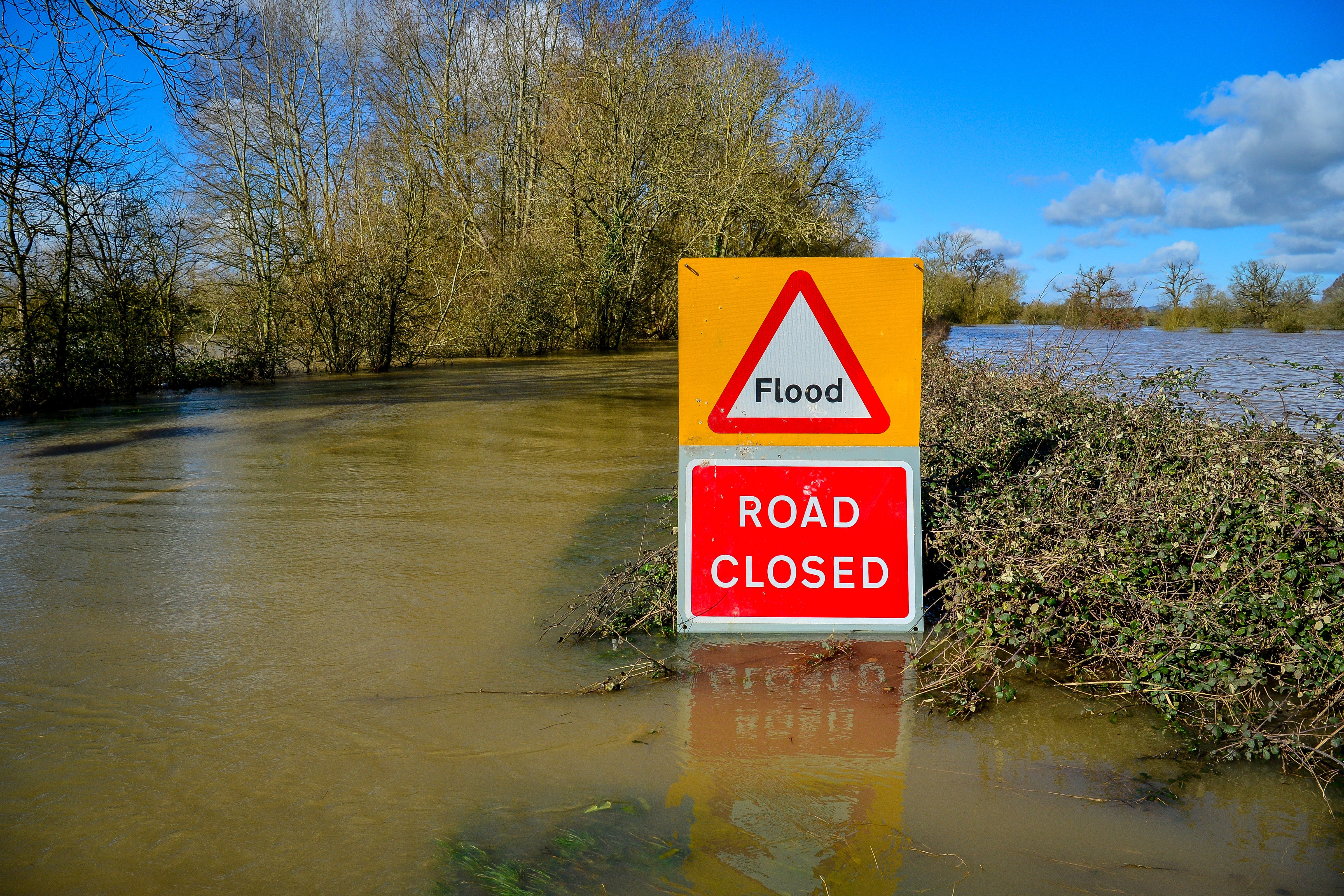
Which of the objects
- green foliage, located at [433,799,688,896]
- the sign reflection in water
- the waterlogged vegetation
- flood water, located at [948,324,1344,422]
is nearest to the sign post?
the sign reflection in water

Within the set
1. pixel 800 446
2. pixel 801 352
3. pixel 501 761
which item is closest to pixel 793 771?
pixel 501 761

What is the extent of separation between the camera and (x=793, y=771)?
274cm

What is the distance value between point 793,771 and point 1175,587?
188 centimetres

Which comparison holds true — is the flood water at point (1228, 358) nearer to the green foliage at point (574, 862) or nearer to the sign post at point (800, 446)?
the sign post at point (800, 446)

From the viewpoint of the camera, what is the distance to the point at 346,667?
3.63 metres

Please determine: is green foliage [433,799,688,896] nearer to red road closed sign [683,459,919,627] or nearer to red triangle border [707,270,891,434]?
red road closed sign [683,459,919,627]

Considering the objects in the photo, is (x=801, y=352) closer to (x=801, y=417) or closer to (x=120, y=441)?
(x=801, y=417)

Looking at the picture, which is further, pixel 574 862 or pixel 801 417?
pixel 801 417

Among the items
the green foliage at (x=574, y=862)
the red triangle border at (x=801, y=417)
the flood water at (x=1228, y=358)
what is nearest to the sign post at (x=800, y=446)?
the red triangle border at (x=801, y=417)

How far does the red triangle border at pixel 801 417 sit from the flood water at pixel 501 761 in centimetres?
99

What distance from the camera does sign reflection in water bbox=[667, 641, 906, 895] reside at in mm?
2229

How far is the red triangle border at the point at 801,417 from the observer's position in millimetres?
3447

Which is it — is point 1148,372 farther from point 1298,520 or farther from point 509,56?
point 509,56

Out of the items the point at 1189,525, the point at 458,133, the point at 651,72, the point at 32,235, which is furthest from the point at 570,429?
the point at 458,133
